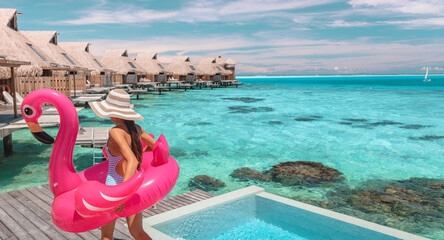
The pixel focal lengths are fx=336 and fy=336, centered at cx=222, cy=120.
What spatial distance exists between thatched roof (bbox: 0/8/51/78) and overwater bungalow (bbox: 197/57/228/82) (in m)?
38.0

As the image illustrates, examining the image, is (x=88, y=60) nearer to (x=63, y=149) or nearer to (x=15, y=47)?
(x=15, y=47)

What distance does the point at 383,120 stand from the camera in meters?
20.2

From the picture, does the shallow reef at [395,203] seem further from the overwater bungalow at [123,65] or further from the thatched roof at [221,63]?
the thatched roof at [221,63]

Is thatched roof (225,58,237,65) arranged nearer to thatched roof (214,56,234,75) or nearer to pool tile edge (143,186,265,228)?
thatched roof (214,56,234,75)

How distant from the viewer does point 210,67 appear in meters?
58.3

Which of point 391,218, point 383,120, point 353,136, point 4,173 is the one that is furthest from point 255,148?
point 383,120

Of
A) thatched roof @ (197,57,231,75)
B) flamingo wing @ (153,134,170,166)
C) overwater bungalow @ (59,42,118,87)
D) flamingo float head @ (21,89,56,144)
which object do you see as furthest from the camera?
thatched roof @ (197,57,231,75)

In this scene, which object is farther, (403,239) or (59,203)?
(403,239)

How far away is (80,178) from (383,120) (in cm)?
2053

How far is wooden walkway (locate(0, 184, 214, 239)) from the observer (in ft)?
12.1

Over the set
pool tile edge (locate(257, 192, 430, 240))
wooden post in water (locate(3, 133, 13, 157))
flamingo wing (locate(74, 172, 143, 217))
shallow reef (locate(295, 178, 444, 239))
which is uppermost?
flamingo wing (locate(74, 172, 143, 217))

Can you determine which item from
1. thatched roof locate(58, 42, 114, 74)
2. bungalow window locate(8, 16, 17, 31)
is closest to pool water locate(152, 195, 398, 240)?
bungalow window locate(8, 16, 17, 31)

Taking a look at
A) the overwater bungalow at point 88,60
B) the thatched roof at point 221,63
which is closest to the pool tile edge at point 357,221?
the overwater bungalow at point 88,60

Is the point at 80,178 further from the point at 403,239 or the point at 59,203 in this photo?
the point at 403,239
